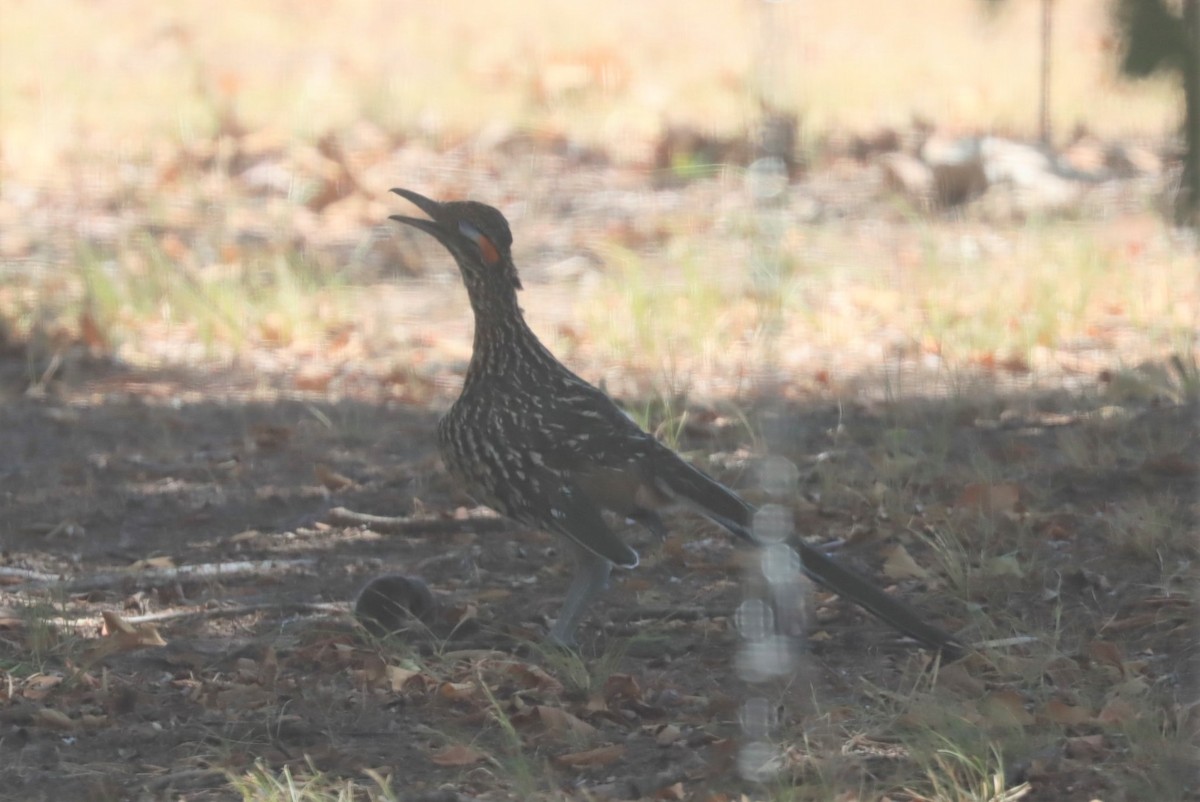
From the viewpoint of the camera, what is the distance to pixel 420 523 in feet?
17.2

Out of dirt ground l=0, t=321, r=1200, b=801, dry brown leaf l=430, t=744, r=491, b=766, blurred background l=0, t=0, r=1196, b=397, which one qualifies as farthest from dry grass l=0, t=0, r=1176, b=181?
dry brown leaf l=430, t=744, r=491, b=766

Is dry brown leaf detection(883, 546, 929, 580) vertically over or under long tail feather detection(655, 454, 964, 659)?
under

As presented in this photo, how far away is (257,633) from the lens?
439 centimetres

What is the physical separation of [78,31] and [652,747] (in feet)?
44.3

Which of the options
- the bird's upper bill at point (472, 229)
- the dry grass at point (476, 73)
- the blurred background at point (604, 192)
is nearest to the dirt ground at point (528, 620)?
the blurred background at point (604, 192)

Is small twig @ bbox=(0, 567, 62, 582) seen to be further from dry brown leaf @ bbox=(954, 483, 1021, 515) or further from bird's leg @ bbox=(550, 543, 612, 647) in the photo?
dry brown leaf @ bbox=(954, 483, 1021, 515)

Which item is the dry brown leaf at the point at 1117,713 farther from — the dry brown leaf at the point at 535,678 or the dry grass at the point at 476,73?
the dry grass at the point at 476,73

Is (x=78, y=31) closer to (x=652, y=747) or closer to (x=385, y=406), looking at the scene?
(x=385, y=406)

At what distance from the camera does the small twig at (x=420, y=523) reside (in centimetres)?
525

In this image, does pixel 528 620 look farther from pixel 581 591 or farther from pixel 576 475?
pixel 576 475

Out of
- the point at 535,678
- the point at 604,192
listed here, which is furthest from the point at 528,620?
the point at 604,192

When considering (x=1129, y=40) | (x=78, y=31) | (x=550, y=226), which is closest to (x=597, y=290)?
(x=550, y=226)

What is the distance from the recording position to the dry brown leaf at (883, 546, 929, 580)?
4.58 m

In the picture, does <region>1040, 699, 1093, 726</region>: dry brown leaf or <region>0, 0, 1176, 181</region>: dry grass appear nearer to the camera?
<region>1040, 699, 1093, 726</region>: dry brown leaf
